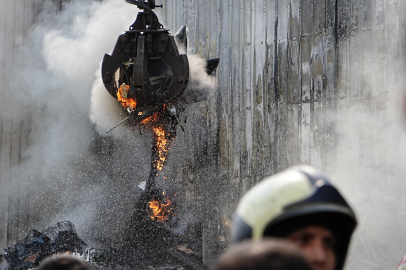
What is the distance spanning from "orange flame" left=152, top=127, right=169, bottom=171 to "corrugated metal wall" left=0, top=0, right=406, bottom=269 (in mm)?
195

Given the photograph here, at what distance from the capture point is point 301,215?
152cm

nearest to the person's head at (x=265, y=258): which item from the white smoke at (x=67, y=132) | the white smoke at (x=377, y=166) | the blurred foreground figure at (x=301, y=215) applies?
the blurred foreground figure at (x=301, y=215)

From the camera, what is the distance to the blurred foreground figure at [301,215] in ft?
4.88

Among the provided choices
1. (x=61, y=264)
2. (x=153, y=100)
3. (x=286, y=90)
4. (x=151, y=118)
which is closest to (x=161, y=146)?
(x=151, y=118)

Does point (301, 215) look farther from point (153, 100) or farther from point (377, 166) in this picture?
point (153, 100)

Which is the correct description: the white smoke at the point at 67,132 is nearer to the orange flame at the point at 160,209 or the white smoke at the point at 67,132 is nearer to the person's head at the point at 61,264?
the orange flame at the point at 160,209

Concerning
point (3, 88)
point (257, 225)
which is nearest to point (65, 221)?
point (3, 88)

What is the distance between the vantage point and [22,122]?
1202 centimetres

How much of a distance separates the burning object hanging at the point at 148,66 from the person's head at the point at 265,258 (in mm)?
6611

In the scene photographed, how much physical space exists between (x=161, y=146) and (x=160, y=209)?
1.14 m

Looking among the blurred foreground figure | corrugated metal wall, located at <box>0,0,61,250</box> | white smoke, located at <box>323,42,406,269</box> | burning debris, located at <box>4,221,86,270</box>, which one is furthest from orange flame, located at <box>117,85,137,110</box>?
the blurred foreground figure

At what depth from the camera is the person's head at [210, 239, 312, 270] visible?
98 cm

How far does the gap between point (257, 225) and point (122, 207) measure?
30.9 ft

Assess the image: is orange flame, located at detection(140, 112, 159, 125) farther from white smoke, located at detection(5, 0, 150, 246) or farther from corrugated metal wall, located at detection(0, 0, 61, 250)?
corrugated metal wall, located at detection(0, 0, 61, 250)
